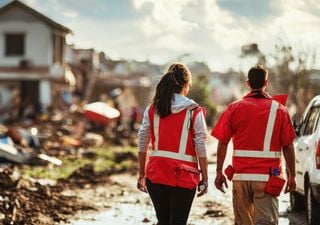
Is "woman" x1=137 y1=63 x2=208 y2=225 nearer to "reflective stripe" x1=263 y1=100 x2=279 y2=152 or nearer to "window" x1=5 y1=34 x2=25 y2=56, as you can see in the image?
"reflective stripe" x1=263 y1=100 x2=279 y2=152

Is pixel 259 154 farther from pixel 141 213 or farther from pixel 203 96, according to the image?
pixel 203 96

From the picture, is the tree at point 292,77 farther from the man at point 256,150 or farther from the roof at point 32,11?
the man at point 256,150

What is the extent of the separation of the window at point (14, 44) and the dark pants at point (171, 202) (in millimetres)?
47067

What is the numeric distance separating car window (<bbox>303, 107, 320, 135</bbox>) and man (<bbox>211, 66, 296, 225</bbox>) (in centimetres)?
400

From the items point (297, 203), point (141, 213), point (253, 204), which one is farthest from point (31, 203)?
point (253, 204)

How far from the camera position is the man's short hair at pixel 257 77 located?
782 cm

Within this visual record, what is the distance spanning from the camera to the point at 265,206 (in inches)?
303

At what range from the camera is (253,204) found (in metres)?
7.81

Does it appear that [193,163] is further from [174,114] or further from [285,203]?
[285,203]

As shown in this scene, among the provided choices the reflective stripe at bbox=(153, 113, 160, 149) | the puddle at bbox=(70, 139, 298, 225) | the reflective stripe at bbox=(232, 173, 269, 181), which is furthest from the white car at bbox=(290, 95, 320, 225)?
the reflective stripe at bbox=(153, 113, 160, 149)

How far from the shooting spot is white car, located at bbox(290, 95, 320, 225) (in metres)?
10.5

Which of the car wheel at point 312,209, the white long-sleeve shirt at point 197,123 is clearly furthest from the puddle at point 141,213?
the white long-sleeve shirt at point 197,123

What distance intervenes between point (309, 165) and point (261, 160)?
11.6ft

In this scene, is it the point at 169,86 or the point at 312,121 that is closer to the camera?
the point at 169,86
